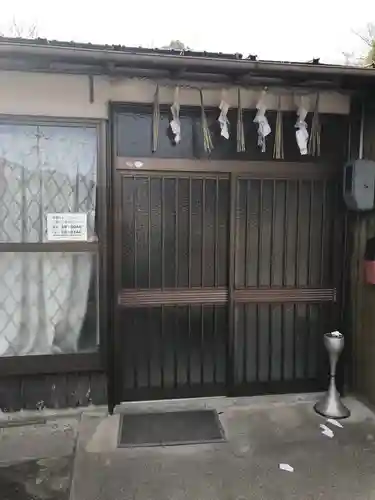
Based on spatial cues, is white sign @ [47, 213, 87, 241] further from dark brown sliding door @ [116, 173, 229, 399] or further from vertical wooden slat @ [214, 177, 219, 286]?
vertical wooden slat @ [214, 177, 219, 286]

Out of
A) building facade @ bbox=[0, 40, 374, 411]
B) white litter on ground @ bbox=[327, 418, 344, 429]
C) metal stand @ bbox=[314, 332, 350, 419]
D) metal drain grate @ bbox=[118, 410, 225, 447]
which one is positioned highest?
building facade @ bbox=[0, 40, 374, 411]

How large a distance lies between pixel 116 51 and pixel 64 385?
308cm

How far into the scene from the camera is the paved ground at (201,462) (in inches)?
120

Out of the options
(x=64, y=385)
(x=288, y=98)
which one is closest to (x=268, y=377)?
(x=64, y=385)

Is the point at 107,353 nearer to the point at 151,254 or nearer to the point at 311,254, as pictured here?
the point at 151,254

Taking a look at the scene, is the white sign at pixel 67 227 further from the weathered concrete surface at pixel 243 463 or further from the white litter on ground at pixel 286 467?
the white litter on ground at pixel 286 467

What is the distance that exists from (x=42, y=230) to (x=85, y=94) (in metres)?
1.33

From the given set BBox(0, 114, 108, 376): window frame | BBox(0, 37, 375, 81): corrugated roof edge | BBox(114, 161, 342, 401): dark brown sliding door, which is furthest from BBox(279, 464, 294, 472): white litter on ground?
BBox(0, 37, 375, 81): corrugated roof edge

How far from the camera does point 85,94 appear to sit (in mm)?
3982

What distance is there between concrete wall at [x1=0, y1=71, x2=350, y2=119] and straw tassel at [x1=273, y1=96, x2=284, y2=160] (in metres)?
0.08

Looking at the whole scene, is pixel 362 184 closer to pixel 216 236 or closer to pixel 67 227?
pixel 216 236

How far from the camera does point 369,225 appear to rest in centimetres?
431

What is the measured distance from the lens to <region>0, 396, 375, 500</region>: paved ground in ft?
10.0

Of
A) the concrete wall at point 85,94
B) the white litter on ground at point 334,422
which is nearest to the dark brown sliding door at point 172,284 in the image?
the concrete wall at point 85,94
